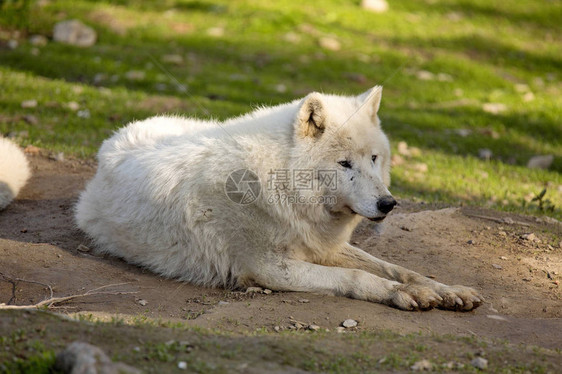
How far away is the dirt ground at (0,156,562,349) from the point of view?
4328 mm

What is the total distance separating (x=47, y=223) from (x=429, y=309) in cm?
360

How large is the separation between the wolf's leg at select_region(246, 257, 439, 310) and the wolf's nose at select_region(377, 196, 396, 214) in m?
0.60

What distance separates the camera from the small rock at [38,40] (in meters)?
13.1

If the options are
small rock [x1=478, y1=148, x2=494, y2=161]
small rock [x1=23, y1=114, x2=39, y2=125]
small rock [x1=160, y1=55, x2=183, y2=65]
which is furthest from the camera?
small rock [x1=160, y1=55, x2=183, y2=65]

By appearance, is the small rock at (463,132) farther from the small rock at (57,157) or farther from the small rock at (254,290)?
the small rock at (254,290)

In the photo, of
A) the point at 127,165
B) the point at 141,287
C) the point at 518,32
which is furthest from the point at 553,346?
the point at 518,32

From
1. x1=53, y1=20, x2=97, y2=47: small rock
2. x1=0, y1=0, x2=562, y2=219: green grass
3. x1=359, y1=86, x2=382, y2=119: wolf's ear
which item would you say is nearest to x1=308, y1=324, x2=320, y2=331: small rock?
x1=359, y1=86, x2=382, y2=119: wolf's ear

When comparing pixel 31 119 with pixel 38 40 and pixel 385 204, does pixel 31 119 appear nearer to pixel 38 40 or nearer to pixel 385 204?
pixel 38 40

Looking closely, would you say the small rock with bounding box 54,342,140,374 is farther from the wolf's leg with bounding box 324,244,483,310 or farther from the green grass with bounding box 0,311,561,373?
the wolf's leg with bounding box 324,244,483,310

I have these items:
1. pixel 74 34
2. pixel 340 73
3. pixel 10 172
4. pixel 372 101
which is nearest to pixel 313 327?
pixel 372 101

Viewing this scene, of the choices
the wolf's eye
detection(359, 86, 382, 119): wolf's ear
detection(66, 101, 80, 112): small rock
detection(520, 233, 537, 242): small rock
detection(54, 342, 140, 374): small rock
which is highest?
detection(359, 86, 382, 119): wolf's ear

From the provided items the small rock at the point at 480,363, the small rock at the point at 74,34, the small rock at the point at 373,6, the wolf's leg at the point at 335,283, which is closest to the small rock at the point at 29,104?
the small rock at the point at 74,34

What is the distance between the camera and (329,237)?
4.97m

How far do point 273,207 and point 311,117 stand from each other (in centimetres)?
74
